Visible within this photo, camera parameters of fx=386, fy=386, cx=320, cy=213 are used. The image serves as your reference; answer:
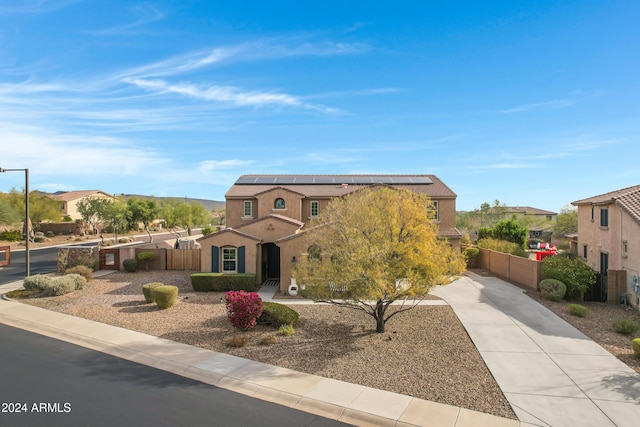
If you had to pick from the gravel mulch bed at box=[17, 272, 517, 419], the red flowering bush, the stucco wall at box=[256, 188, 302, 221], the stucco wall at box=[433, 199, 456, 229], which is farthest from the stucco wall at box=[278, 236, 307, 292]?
the stucco wall at box=[433, 199, 456, 229]

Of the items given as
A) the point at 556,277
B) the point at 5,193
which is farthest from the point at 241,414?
the point at 5,193

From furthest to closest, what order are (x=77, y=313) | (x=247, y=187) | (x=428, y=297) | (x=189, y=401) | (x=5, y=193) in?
(x=5, y=193) < (x=247, y=187) < (x=428, y=297) < (x=77, y=313) < (x=189, y=401)

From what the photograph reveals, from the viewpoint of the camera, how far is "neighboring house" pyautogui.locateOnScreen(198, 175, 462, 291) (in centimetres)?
2412

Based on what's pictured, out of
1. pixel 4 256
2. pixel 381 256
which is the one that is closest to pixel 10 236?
pixel 4 256

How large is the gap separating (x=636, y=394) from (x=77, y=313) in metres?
21.2

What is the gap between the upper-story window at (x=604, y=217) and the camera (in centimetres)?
2284

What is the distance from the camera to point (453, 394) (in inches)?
401

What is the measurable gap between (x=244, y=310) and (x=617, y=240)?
805 inches

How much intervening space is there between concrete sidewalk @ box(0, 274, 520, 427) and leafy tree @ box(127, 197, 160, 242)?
33012mm

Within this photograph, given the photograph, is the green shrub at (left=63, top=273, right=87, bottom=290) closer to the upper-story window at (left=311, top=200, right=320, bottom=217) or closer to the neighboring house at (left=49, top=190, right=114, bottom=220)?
the upper-story window at (left=311, top=200, right=320, bottom=217)

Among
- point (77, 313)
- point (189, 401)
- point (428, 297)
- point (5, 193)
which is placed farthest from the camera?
point (5, 193)

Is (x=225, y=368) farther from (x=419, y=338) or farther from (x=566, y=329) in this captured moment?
(x=566, y=329)

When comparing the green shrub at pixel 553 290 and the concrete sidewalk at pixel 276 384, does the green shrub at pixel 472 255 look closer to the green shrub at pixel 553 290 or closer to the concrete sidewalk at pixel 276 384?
the green shrub at pixel 553 290

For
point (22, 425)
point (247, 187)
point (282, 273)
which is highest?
point (247, 187)
